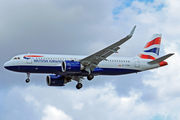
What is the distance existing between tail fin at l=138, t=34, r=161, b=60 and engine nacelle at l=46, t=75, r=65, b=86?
13.3 metres

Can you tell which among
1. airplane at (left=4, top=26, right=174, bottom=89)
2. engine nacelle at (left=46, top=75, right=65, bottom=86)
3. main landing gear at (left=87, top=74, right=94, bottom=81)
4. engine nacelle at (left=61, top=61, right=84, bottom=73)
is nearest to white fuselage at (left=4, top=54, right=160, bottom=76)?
airplane at (left=4, top=26, right=174, bottom=89)

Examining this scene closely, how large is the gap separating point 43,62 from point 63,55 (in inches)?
138

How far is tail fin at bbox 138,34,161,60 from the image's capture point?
5812 cm

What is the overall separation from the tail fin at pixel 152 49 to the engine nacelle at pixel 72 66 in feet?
40.9

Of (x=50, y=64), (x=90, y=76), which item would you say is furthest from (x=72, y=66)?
(x=90, y=76)

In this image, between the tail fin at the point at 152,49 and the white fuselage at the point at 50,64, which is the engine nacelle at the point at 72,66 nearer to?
the white fuselage at the point at 50,64

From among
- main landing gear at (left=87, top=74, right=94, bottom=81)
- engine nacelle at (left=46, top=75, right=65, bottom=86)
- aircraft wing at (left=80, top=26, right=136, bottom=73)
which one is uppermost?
aircraft wing at (left=80, top=26, right=136, bottom=73)

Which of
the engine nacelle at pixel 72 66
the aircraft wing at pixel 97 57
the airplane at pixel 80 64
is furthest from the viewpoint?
the airplane at pixel 80 64

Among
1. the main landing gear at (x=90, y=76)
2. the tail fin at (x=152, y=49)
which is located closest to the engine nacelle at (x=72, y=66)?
the main landing gear at (x=90, y=76)

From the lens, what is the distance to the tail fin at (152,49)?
5812 cm

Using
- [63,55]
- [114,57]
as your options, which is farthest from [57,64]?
[114,57]

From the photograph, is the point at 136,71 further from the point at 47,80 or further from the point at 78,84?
the point at 47,80

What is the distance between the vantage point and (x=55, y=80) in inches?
2212

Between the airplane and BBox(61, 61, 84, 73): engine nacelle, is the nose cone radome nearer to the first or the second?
the airplane
